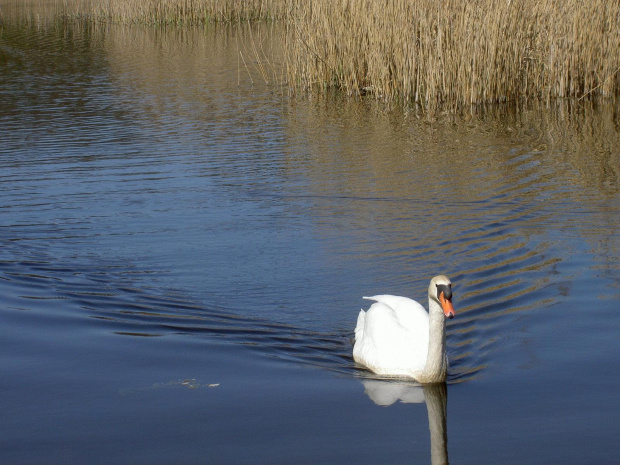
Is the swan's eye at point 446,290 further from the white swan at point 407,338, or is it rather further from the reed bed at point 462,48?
the reed bed at point 462,48

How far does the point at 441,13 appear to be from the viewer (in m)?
12.8

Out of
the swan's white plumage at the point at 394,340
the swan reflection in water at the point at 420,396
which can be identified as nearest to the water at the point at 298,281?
the swan reflection in water at the point at 420,396

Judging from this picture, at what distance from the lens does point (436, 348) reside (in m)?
4.61

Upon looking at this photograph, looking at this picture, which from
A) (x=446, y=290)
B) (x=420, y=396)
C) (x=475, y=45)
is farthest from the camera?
(x=475, y=45)

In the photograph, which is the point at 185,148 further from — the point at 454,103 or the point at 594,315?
the point at 594,315

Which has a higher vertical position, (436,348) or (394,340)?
(436,348)

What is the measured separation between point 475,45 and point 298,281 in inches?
289

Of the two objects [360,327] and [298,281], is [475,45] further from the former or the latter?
[360,327]

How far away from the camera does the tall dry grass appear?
12.8 meters

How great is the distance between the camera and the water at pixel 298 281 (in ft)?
13.7

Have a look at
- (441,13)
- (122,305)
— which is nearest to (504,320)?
(122,305)


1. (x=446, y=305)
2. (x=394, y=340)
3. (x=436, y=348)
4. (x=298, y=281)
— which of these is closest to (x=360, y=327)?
(x=394, y=340)

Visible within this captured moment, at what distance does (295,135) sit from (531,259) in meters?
5.83

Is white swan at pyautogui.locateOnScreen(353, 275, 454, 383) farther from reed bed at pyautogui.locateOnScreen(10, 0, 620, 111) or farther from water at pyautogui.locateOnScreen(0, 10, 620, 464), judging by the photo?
reed bed at pyautogui.locateOnScreen(10, 0, 620, 111)
